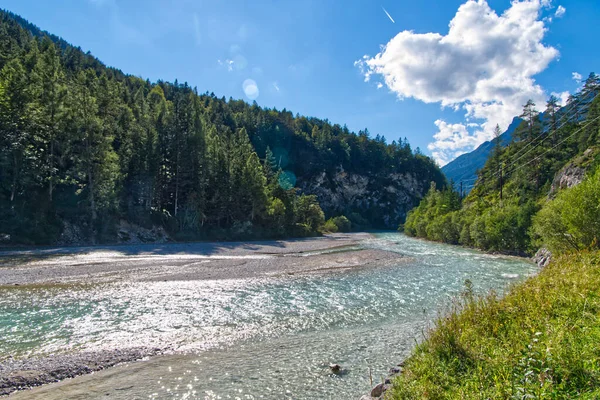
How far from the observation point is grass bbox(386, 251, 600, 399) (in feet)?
17.0

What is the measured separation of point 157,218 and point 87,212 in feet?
39.7

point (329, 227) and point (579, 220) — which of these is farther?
point (329, 227)

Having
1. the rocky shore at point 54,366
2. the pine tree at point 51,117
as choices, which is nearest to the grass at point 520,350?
the rocky shore at point 54,366

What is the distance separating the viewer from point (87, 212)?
147 feet

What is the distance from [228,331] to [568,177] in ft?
203

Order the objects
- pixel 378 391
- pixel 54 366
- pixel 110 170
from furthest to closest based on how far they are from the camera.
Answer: pixel 110 170 < pixel 54 366 < pixel 378 391

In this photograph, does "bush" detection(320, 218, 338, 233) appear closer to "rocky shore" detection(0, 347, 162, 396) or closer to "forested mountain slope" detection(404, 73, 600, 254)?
"forested mountain slope" detection(404, 73, 600, 254)

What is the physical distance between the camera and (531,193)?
64.7 metres

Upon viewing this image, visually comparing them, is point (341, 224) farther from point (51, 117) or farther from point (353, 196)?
point (51, 117)

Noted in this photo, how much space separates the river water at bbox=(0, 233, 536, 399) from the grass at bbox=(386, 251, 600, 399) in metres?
1.23

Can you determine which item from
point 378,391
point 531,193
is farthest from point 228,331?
point 531,193

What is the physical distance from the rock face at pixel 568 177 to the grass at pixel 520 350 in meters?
50.1

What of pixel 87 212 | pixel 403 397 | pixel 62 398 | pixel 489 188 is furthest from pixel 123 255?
pixel 489 188

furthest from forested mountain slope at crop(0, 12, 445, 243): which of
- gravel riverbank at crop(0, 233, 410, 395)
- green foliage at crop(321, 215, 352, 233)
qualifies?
green foliage at crop(321, 215, 352, 233)
